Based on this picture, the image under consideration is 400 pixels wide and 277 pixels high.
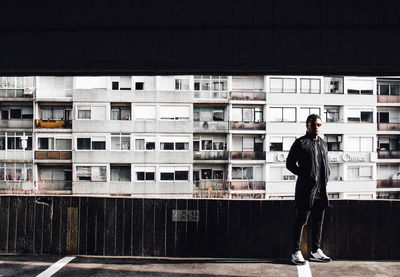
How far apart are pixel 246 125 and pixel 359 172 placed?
1351 cm

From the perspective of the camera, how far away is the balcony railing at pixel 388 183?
Result: 40.6 m

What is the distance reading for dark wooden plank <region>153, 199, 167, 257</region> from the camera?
6.39 m

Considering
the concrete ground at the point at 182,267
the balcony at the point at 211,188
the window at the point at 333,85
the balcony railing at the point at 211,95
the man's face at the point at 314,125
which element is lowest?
the balcony at the point at 211,188

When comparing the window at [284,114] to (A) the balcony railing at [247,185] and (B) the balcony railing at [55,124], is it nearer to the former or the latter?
(A) the balcony railing at [247,185]

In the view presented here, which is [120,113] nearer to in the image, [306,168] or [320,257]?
[320,257]

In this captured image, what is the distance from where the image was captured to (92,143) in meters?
36.1

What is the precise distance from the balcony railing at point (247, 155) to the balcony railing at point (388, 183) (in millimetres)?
13645

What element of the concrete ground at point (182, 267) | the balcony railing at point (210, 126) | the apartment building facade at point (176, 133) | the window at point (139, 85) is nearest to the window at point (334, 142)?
the apartment building facade at point (176, 133)
